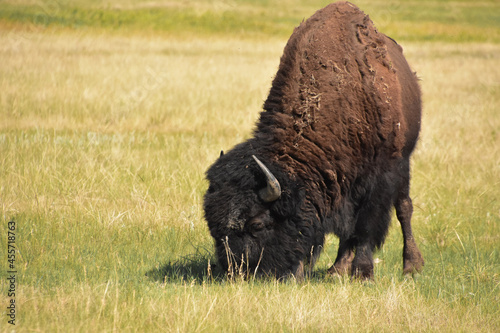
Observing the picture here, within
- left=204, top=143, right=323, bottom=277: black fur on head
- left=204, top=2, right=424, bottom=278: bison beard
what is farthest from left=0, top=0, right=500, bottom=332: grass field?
left=204, top=2, right=424, bottom=278: bison beard

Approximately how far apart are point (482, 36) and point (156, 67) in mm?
23981

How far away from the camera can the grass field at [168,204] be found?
4.19m

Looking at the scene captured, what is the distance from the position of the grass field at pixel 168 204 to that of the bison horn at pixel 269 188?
26.7 inches

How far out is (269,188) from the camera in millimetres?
→ 4613

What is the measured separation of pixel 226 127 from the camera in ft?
37.1

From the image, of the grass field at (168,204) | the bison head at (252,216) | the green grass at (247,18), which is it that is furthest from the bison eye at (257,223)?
the green grass at (247,18)

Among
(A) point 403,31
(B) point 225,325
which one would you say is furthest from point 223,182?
(A) point 403,31

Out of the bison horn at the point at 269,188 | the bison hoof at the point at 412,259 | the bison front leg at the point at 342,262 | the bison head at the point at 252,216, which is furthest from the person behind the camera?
the bison hoof at the point at 412,259

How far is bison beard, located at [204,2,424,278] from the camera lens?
186 inches

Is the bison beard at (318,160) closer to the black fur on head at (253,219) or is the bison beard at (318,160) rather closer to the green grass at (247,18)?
the black fur on head at (253,219)

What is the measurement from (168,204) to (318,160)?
2.61m

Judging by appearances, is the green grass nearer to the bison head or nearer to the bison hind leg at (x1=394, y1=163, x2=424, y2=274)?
the bison hind leg at (x1=394, y1=163, x2=424, y2=274)

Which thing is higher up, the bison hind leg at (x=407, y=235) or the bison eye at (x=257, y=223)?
the bison eye at (x=257, y=223)

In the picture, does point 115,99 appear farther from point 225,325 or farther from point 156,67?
point 225,325
